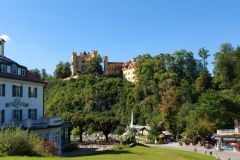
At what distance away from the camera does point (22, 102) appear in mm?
35344

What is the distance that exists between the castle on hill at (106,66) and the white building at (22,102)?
102m

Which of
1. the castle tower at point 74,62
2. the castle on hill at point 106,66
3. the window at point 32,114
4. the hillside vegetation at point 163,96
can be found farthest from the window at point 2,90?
the castle tower at point 74,62

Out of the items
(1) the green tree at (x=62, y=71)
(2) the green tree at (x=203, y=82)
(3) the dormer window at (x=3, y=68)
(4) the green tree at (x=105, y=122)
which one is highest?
(1) the green tree at (x=62, y=71)

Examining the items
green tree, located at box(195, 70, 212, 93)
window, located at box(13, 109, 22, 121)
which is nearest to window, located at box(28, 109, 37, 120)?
window, located at box(13, 109, 22, 121)

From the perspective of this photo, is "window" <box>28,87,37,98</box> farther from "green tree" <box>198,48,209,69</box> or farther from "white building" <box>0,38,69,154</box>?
"green tree" <box>198,48,209,69</box>

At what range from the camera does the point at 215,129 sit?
60.8 metres

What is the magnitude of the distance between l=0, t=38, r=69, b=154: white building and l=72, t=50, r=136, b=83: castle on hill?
102012 mm

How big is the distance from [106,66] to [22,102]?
A: 372 ft

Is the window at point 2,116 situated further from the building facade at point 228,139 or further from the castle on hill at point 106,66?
the castle on hill at point 106,66

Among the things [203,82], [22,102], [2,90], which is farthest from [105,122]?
[203,82]

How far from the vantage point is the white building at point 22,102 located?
106ft

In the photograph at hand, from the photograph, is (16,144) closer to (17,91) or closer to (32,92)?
(17,91)

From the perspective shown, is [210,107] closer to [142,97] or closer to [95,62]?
[142,97]

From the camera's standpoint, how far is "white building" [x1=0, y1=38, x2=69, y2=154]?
32.4 meters
